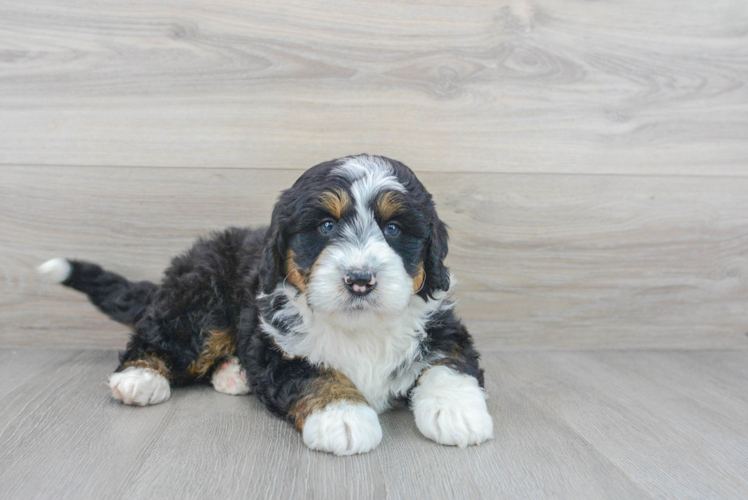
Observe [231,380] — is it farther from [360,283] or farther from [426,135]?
[426,135]

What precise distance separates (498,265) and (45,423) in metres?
2.25

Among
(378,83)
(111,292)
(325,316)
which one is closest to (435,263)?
(325,316)

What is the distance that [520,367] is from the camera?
3029 millimetres

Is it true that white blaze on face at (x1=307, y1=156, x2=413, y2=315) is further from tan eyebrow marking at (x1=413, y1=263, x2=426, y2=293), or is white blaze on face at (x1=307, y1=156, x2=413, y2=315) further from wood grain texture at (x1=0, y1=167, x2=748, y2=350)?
wood grain texture at (x1=0, y1=167, x2=748, y2=350)

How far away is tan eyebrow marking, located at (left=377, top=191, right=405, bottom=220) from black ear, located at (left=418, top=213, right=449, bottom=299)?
176 mm

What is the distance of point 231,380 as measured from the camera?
2527mm

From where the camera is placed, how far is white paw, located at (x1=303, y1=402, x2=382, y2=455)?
1.86m

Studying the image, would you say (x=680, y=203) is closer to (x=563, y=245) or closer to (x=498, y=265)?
(x=563, y=245)

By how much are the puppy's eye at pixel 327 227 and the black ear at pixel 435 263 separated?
35cm

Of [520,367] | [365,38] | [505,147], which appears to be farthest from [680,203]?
[365,38]

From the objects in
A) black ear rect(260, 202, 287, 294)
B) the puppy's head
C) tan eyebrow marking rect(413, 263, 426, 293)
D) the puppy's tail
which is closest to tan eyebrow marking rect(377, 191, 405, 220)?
the puppy's head

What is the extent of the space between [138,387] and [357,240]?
1.07 m

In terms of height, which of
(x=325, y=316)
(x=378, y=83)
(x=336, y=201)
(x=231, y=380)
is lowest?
(x=231, y=380)

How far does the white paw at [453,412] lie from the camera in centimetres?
194
